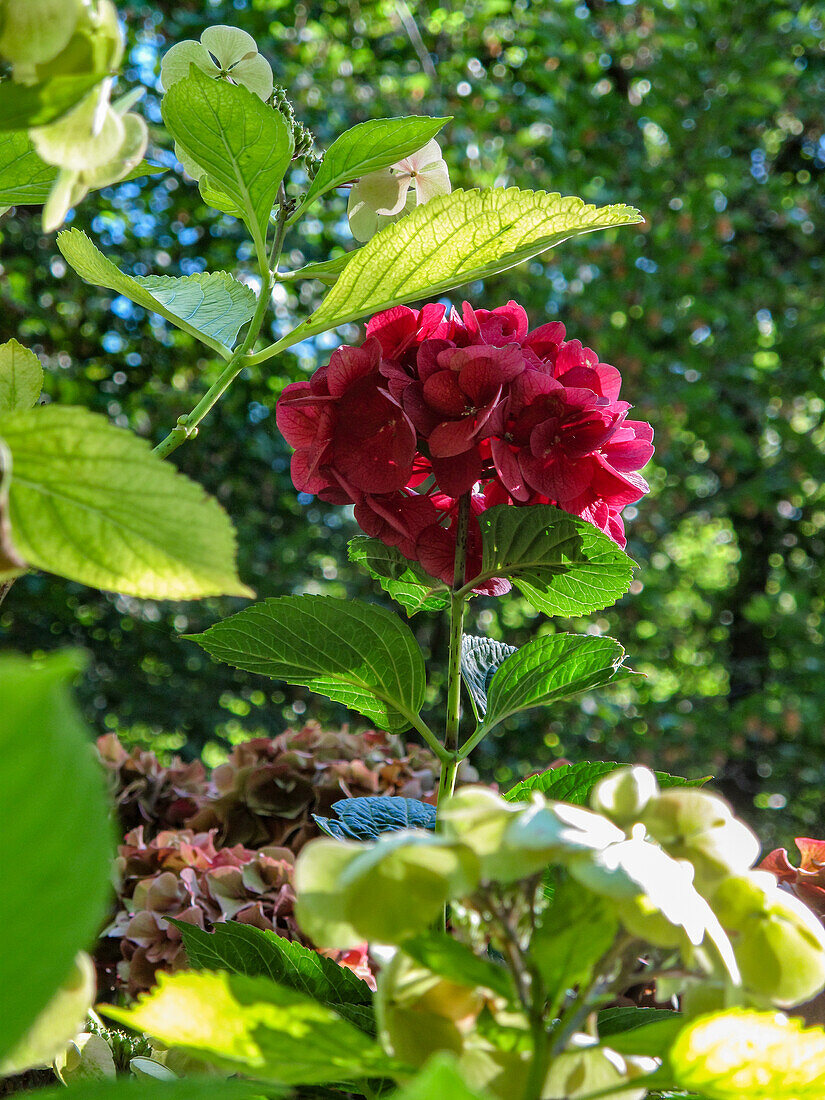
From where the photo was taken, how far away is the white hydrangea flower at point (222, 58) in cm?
48

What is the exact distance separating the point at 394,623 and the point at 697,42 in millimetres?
2681

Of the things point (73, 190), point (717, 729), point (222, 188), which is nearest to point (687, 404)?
point (717, 729)

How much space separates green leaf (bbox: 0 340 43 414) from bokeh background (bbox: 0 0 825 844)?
176 cm

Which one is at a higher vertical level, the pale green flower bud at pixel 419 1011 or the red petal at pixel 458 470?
the pale green flower bud at pixel 419 1011

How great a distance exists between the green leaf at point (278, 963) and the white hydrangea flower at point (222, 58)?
40 cm

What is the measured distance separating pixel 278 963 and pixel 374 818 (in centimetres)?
13

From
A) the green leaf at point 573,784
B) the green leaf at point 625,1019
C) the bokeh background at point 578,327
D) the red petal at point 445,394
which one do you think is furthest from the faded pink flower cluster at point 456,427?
the bokeh background at point 578,327

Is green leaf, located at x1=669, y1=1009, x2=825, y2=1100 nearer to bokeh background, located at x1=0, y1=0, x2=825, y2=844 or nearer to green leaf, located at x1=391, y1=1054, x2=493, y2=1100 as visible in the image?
green leaf, located at x1=391, y1=1054, x2=493, y2=1100

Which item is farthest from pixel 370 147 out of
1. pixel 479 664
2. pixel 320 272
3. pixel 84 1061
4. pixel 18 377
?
pixel 84 1061

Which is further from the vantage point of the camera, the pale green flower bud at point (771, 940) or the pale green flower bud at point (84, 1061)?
the pale green flower bud at point (84, 1061)

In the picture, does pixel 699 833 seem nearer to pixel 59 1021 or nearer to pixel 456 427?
pixel 59 1021

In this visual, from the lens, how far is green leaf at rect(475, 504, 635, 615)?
0.46 meters

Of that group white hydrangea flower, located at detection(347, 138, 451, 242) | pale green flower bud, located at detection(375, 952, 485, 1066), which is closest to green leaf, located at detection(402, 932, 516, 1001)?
pale green flower bud, located at detection(375, 952, 485, 1066)

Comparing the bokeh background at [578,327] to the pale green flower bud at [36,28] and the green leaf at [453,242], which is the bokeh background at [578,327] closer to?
the green leaf at [453,242]
